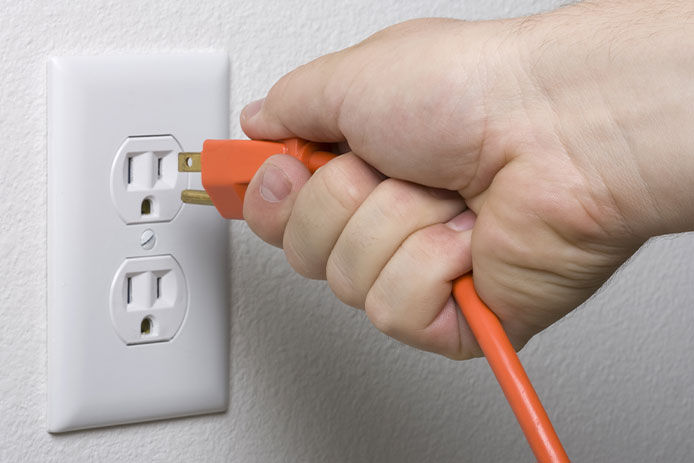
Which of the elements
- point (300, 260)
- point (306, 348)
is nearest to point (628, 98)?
point (300, 260)

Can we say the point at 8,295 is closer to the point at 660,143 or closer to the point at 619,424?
the point at 660,143

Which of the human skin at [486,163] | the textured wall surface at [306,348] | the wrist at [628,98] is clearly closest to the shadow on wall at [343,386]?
the textured wall surface at [306,348]

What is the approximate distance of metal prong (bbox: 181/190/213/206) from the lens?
1.59 ft

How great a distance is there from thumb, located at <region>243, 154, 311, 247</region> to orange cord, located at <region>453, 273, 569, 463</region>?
10 cm

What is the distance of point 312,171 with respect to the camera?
46 centimetres

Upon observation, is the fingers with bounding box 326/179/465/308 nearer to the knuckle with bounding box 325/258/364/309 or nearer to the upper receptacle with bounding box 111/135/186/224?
the knuckle with bounding box 325/258/364/309

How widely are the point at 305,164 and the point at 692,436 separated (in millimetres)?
466

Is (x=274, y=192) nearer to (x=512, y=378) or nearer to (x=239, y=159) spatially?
(x=239, y=159)

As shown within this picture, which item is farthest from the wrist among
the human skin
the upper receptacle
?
the upper receptacle

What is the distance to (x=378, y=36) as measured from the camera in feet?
1.46

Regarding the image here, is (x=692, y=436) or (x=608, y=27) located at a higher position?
(x=608, y=27)

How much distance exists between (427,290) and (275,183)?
9 centimetres

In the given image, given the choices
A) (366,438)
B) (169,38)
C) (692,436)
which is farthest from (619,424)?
(169,38)

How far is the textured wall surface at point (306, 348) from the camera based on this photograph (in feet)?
1.61
